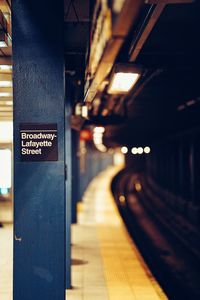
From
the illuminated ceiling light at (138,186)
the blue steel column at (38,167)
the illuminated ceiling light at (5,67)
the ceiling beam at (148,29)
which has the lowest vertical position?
the illuminated ceiling light at (138,186)

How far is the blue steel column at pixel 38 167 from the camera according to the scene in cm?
463

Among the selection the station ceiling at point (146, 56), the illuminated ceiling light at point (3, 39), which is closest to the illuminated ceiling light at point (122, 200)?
the station ceiling at point (146, 56)

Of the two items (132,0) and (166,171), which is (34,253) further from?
(166,171)

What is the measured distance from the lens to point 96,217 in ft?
57.6

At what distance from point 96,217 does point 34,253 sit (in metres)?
13.1

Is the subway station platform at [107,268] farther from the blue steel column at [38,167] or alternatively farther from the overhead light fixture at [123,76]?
the overhead light fixture at [123,76]

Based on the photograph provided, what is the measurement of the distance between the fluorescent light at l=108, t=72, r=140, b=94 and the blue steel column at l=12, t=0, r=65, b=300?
4.34ft

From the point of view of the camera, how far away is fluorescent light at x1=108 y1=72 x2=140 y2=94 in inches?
227

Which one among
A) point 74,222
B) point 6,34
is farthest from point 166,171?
point 6,34

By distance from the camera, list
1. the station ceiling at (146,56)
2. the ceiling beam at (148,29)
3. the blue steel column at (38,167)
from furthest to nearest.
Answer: the ceiling beam at (148,29) < the station ceiling at (146,56) < the blue steel column at (38,167)

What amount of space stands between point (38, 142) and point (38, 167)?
0.92 feet

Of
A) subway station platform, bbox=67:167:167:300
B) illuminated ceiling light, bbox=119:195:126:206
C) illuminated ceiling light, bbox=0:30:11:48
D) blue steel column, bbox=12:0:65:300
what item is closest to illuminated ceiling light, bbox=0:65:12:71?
illuminated ceiling light, bbox=0:30:11:48

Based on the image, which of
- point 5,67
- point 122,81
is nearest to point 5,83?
point 5,67

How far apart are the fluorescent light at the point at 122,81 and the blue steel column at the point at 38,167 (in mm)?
1323
